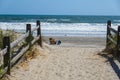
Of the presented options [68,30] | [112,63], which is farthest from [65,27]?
[112,63]

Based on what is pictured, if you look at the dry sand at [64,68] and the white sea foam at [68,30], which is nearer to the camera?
the dry sand at [64,68]

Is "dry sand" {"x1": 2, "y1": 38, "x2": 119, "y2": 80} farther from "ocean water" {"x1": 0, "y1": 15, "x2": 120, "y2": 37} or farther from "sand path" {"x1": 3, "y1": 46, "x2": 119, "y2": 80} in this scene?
"ocean water" {"x1": 0, "y1": 15, "x2": 120, "y2": 37}

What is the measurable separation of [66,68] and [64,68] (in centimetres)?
6

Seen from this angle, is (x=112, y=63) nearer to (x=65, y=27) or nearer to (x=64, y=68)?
(x=64, y=68)

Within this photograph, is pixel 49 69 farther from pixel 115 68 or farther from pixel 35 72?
pixel 115 68

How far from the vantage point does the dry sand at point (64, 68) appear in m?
8.53

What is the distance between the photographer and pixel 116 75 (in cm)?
879

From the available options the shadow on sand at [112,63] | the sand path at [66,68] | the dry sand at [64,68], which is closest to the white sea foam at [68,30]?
the dry sand at [64,68]

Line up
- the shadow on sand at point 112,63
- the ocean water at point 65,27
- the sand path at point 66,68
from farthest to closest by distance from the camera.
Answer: the ocean water at point 65,27 < the shadow on sand at point 112,63 < the sand path at point 66,68

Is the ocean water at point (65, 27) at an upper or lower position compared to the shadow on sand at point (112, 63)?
lower

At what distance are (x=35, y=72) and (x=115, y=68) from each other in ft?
7.94

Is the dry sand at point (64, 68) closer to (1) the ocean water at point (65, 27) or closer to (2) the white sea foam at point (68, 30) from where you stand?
(1) the ocean water at point (65, 27)

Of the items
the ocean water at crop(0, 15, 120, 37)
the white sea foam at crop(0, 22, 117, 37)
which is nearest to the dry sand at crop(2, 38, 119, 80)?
the ocean water at crop(0, 15, 120, 37)

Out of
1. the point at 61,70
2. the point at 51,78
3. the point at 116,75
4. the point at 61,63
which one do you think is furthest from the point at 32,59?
the point at 116,75
